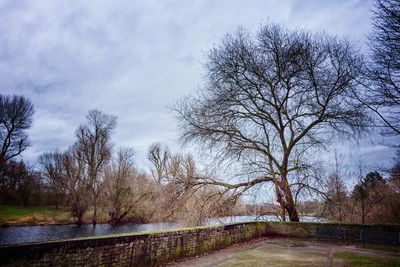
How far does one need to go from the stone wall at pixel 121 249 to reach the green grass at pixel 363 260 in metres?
4.07

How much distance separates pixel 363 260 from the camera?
28.0 ft

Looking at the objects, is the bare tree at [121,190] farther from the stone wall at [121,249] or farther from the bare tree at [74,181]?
the stone wall at [121,249]

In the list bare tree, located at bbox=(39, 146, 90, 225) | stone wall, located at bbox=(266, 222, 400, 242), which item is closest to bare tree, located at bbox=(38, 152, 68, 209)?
bare tree, located at bbox=(39, 146, 90, 225)

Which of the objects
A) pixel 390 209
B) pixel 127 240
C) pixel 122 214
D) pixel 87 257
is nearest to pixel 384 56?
pixel 127 240

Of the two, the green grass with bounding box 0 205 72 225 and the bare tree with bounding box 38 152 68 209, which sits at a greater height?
the bare tree with bounding box 38 152 68 209

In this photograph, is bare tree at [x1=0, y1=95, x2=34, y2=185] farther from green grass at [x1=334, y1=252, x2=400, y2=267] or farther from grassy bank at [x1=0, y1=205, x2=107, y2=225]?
green grass at [x1=334, y1=252, x2=400, y2=267]

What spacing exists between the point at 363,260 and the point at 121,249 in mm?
6996

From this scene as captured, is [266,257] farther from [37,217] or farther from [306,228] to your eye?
[37,217]

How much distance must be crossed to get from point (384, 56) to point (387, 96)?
140cm

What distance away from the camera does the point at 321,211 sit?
52.7 ft

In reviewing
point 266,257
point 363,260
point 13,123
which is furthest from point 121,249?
point 13,123

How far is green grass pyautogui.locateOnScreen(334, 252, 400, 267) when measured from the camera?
25.9 ft

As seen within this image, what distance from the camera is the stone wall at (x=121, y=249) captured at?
489 centimetres

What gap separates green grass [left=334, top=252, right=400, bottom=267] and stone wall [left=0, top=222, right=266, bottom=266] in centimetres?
407
